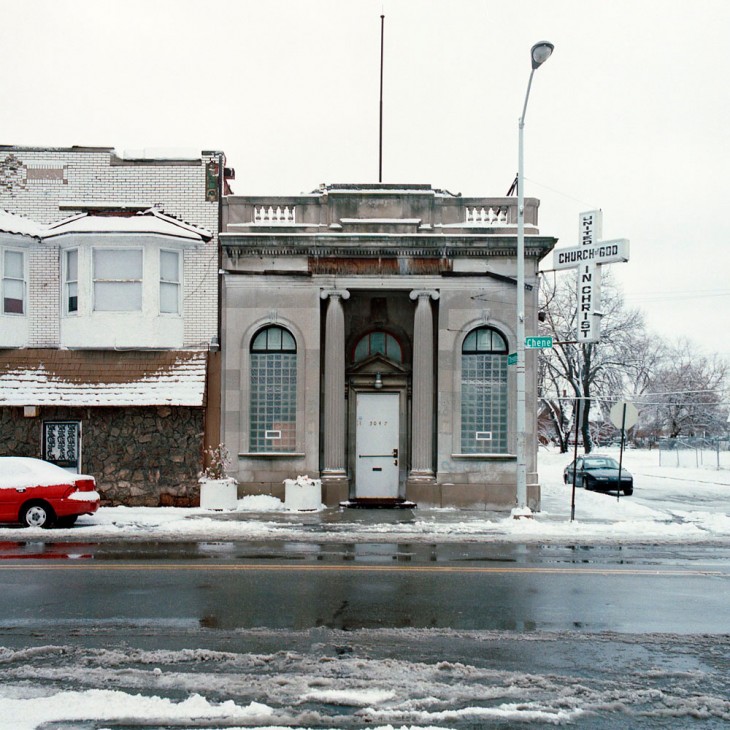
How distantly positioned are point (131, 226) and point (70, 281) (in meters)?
2.19

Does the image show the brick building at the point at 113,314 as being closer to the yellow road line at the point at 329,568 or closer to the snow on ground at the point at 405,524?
the snow on ground at the point at 405,524

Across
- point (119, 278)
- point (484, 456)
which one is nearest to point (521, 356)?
point (484, 456)

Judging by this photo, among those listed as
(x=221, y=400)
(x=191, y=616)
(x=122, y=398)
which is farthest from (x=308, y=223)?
(x=191, y=616)

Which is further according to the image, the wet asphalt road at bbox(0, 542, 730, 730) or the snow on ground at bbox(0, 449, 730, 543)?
the snow on ground at bbox(0, 449, 730, 543)

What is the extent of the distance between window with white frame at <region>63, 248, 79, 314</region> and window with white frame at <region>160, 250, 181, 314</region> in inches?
84.0

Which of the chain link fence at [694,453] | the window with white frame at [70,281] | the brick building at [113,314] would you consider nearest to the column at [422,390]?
the brick building at [113,314]

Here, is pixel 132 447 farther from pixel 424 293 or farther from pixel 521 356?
pixel 521 356

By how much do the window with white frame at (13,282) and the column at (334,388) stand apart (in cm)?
758

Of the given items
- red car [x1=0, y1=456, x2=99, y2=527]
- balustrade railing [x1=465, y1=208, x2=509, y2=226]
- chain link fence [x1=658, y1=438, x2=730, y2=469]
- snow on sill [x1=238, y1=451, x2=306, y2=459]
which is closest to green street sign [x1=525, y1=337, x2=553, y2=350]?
balustrade railing [x1=465, y1=208, x2=509, y2=226]

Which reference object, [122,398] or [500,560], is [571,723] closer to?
[500,560]

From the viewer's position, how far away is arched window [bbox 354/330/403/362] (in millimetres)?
20719

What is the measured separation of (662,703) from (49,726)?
4.44 metres

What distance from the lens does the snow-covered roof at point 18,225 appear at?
1911 centimetres

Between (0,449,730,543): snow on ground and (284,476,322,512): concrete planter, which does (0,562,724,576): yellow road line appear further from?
(284,476,322,512): concrete planter
